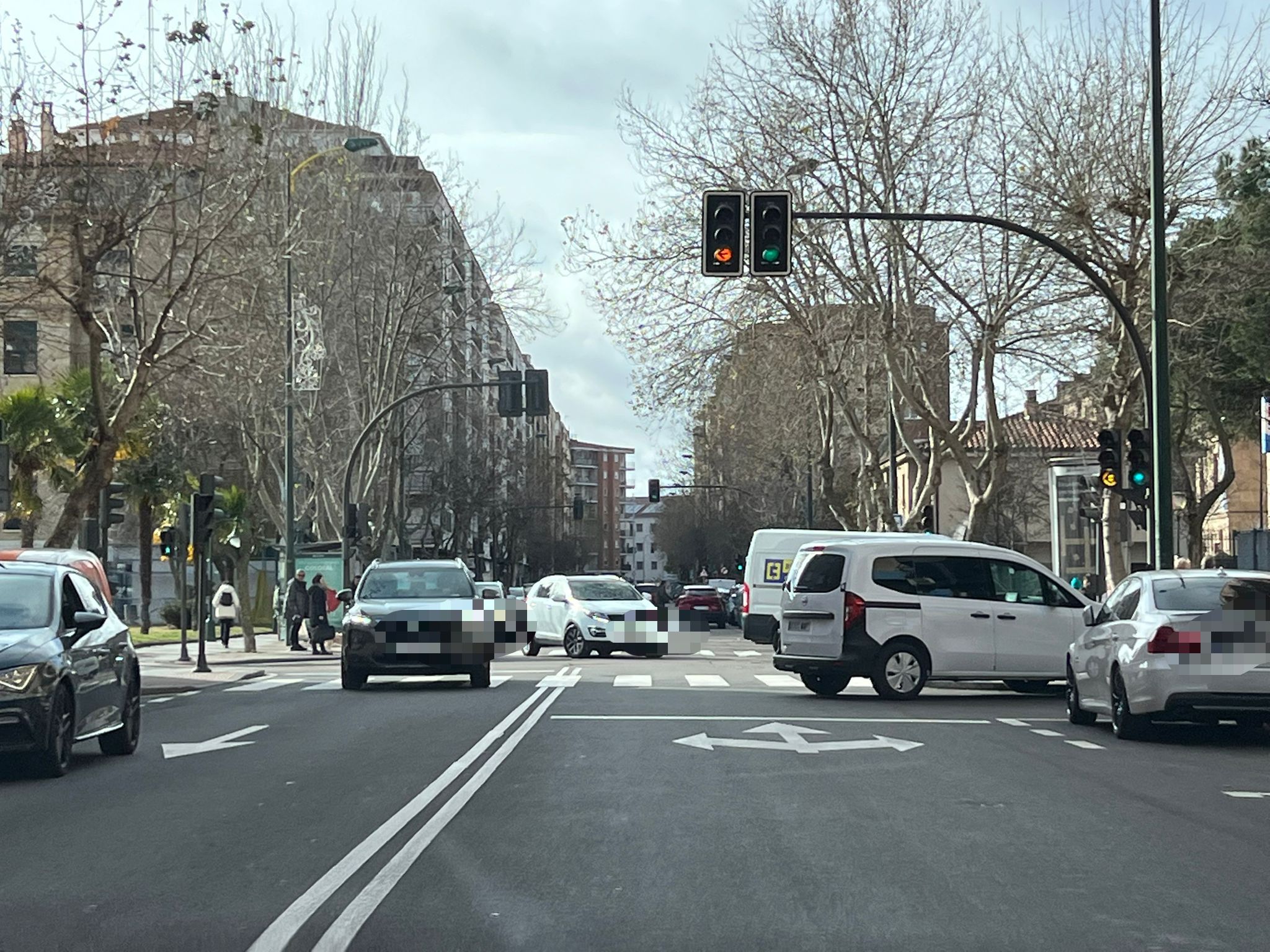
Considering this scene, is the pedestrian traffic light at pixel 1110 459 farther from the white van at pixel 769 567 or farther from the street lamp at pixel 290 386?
the street lamp at pixel 290 386

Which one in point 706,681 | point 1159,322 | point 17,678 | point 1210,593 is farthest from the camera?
point 706,681

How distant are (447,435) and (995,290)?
45.9 meters

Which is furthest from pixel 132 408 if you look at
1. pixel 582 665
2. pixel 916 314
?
pixel 916 314

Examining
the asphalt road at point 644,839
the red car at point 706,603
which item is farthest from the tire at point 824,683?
the red car at point 706,603

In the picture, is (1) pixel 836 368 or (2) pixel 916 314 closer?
(2) pixel 916 314

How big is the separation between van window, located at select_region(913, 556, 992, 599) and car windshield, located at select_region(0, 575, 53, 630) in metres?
10.4

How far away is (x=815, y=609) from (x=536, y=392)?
17.5 m

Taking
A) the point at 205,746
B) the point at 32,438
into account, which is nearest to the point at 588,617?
the point at 32,438

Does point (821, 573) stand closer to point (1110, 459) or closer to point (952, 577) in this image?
point (952, 577)

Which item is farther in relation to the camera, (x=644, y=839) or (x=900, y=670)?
(x=900, y=670)

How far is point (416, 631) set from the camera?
2098 centimetres

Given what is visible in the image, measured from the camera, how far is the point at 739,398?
4619cm

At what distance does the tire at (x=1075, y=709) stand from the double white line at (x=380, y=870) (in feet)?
18.9

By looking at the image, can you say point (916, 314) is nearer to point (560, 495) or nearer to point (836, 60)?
point (836, 60)
